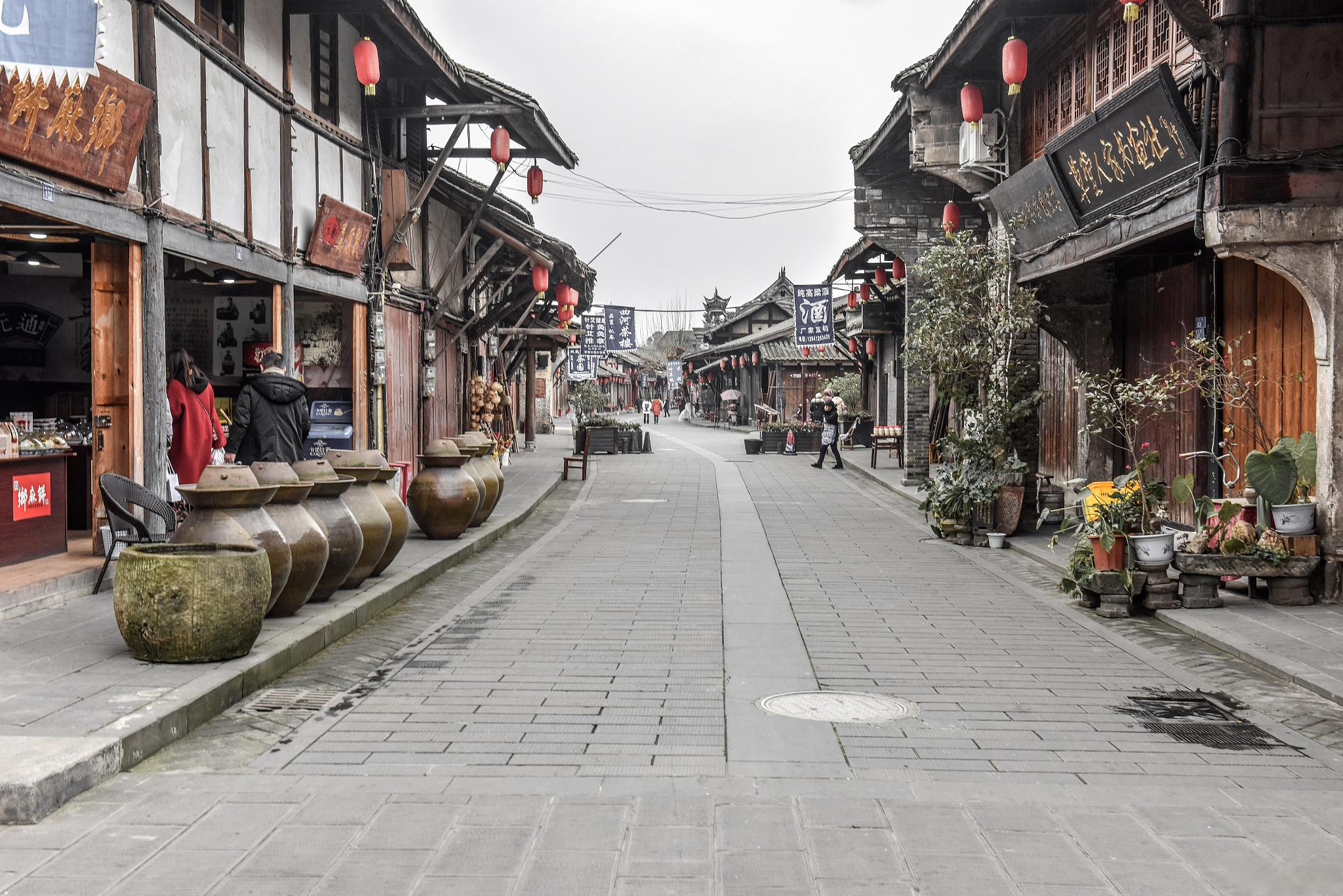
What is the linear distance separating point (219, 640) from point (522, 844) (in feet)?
9.44

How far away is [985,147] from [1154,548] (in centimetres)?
784

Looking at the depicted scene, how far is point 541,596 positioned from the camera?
373 inches

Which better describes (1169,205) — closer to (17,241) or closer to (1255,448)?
(1255,448)

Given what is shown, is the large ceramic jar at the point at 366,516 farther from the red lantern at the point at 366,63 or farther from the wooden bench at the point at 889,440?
the wooden bench at the point at 889,440

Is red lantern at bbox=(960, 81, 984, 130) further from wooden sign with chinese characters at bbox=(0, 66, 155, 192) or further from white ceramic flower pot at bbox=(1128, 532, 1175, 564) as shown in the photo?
wooden sign with chinese characters at bbox=(0, 66, 155, 192)

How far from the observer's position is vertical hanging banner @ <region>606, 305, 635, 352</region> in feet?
137

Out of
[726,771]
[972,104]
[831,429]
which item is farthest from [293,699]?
[831,429]

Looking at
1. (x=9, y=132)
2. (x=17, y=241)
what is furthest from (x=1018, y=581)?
(x=17, y=241)

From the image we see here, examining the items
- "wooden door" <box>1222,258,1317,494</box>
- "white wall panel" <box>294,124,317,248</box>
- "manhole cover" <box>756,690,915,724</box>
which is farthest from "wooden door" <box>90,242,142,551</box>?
"wooden door" <box>1222,258,1317,494</box>

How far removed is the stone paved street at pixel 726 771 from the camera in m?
3.80

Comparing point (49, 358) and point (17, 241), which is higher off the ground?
point (17, 241)

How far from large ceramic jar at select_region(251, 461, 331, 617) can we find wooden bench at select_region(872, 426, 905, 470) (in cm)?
1814

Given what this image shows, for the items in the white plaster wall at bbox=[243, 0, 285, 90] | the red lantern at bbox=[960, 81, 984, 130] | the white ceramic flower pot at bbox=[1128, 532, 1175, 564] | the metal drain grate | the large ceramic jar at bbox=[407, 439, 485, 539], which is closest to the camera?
the metal drain grate

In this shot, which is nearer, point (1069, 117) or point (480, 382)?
point (1069, 117)
